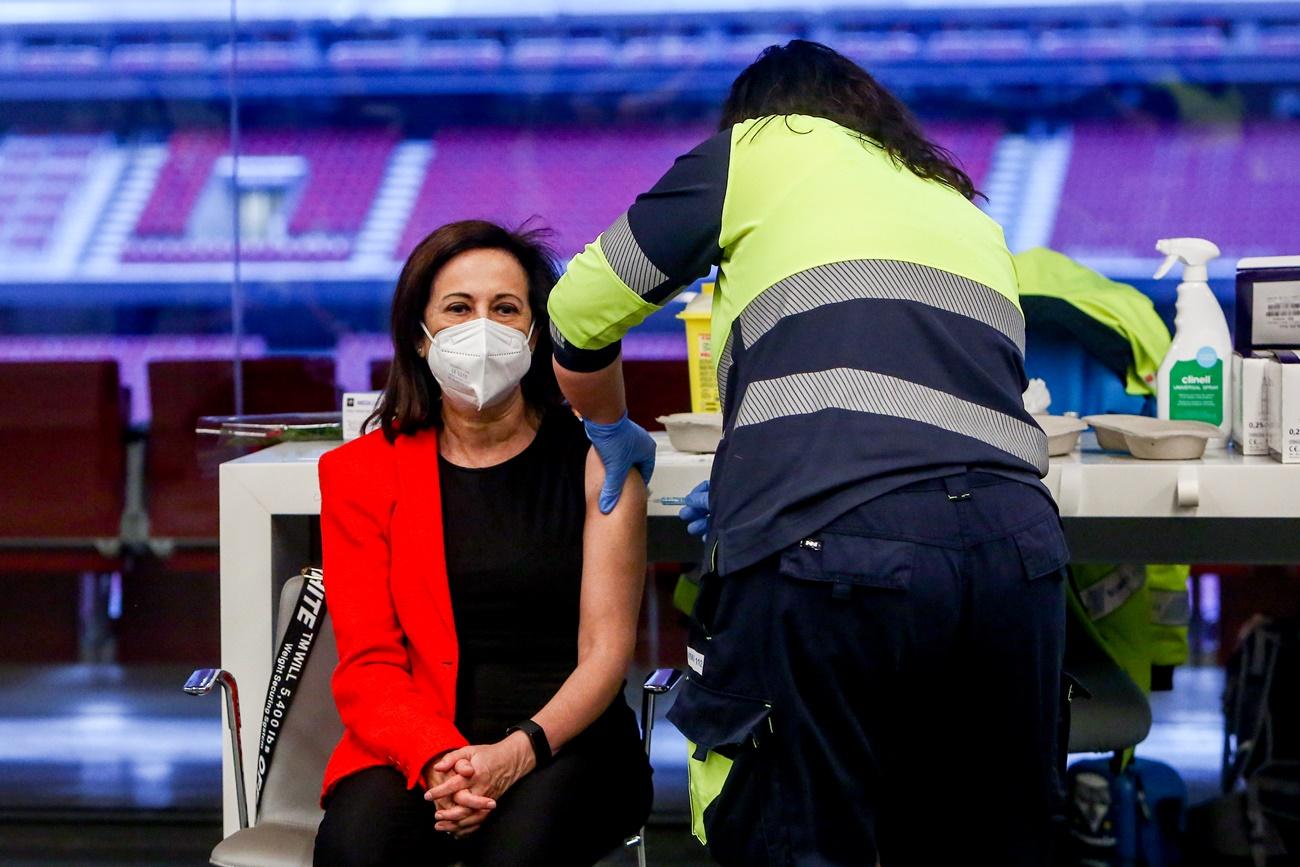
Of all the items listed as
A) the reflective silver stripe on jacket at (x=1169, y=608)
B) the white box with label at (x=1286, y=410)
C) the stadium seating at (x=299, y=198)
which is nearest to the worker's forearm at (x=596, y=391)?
the white box with label at (x=1286, y=410)

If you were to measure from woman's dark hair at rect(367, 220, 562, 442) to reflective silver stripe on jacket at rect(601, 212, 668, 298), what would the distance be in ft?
1.53

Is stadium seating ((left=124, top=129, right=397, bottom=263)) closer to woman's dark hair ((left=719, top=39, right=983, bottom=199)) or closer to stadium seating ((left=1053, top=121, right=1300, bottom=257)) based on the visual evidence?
stadium seating ((left=1053, top=121, right=1300, bottom=257))

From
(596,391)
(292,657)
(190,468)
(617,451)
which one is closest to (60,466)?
(190,468)

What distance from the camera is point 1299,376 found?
1.95 m

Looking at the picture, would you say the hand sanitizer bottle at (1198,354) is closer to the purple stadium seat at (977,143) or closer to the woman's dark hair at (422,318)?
the woman's dark hair at (422,318)

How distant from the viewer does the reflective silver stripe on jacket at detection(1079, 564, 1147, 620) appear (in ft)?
8.16

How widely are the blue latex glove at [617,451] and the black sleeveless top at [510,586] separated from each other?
0.25ft

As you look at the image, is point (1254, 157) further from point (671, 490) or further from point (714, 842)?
point (714, 842)

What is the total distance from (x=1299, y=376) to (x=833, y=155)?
89 centimetres

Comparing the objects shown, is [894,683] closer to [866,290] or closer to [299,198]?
[866,290]

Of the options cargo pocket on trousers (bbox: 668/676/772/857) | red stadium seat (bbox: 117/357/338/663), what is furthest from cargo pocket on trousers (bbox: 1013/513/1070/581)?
red stadium seat (bbox: 117/357/338/663)

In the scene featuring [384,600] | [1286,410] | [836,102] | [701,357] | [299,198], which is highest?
[299,198]

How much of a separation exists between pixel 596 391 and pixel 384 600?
445 mm

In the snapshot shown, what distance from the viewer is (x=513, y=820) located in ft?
5.68
